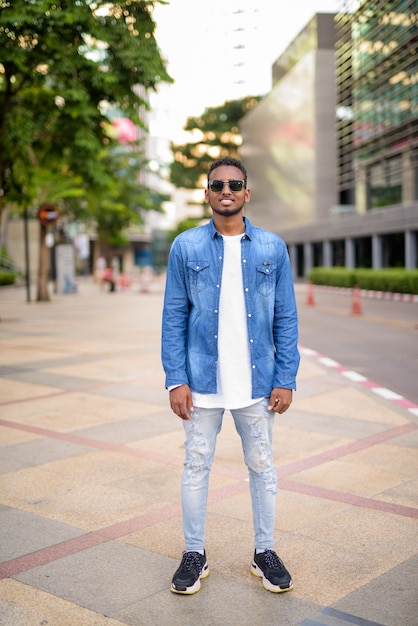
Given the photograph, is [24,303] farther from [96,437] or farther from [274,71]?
[274,71]

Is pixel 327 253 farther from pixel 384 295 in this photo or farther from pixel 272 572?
pixel 272 572

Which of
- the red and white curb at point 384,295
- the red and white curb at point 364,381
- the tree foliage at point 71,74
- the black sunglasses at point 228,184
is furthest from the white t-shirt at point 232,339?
the red and white curb at point 384,295

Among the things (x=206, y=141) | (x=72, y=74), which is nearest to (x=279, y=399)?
(x=72, y=74)

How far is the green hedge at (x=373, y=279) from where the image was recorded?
31.9m

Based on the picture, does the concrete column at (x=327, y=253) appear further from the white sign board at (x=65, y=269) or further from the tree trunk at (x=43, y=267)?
the tree trunk at (x=43, y=267)

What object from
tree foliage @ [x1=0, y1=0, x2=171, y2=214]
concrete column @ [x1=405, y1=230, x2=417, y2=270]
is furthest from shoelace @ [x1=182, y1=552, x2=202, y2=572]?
concrete column @ [x1=405, y1=230, x2=417, y2=270]

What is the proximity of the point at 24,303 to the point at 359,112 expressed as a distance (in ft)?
89.0

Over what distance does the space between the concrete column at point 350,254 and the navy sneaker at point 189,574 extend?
43160 mm

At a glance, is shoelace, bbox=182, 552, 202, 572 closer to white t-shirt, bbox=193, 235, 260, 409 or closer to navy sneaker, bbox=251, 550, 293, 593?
navy sneaker, bbox=251, 550, 293, 593

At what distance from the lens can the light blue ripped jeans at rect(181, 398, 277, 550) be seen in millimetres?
3893

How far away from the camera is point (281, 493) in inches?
212

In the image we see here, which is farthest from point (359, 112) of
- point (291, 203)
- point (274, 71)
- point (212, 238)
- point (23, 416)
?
point (212, 238)

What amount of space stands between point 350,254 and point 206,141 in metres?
40.1

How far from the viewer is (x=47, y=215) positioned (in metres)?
27.4
